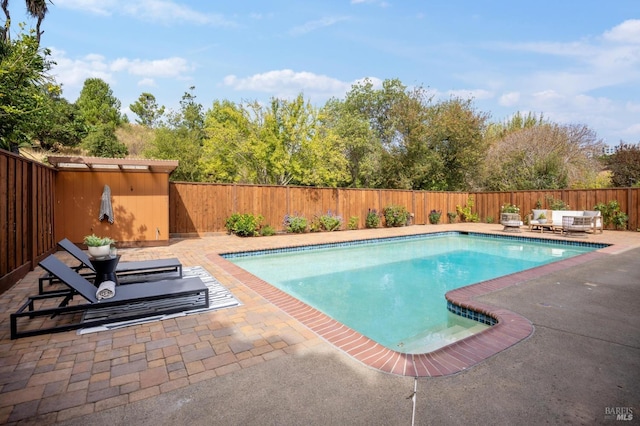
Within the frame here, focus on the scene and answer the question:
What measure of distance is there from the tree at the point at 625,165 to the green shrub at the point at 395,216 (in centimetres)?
1377

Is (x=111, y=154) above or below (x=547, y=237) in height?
above

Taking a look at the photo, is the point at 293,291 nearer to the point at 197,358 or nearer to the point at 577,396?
the point at 197,358

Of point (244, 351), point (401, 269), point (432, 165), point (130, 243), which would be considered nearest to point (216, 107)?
point (432, 165)

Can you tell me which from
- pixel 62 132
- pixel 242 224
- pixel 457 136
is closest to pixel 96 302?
pixel 242 224

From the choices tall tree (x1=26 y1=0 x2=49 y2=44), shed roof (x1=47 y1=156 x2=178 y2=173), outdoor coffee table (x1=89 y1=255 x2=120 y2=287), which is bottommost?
outdoor coffee table (x1=89 y1=255 x2=120 y2=287)

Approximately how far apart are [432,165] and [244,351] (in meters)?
21.3

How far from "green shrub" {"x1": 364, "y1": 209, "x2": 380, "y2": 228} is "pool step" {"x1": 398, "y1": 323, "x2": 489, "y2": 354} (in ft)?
36.0

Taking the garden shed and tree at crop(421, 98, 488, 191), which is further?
tree at crop(421, 98, 488, 191)

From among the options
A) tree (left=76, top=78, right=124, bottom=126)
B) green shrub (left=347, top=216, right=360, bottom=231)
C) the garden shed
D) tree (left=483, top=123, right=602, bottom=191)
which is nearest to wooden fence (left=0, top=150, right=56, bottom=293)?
the garden shed

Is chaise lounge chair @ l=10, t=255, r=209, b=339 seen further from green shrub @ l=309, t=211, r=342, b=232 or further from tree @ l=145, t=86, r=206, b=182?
tree @ l=145, t=86, r=206, b=182

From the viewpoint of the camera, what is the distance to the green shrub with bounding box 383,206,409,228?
15.9m

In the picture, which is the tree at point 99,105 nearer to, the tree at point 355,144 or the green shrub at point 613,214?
the tree at point 355,144

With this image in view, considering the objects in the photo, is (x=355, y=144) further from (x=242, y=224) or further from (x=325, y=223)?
(x=242, y=224)

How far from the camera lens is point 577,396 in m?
2.25
